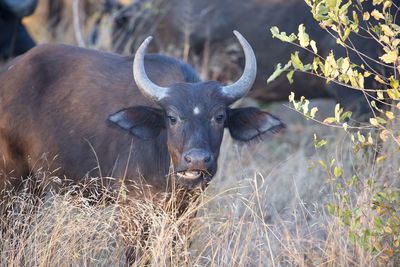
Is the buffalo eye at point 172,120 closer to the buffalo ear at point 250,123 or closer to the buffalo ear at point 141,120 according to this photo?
the buffalo ear at point 141,120

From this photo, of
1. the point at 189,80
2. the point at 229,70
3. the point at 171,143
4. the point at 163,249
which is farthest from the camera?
the point at 229,70

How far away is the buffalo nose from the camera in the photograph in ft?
17.3

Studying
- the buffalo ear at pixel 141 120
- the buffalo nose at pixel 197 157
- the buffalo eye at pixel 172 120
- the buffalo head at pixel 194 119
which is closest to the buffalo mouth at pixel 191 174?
the buffalo head at pixel 194 119

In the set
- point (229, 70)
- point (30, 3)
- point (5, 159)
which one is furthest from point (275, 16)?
point (5, 159)

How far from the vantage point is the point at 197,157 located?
17.3 ft

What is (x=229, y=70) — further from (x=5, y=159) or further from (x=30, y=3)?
(x=5, y=159)

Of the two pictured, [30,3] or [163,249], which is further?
[30,3]

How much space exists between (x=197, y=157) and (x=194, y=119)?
1.08 ft

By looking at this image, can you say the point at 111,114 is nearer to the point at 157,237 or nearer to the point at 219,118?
the point at 219,118

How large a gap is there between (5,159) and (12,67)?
687 millimetres

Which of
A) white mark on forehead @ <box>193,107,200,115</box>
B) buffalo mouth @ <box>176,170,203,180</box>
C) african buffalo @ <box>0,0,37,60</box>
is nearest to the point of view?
buffalo mouth @ <box>176,170,203,180</box>

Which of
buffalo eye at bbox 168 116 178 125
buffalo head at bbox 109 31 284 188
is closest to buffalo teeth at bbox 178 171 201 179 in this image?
buffalo head at bbox 109 31 284 188

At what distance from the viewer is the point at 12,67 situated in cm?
634

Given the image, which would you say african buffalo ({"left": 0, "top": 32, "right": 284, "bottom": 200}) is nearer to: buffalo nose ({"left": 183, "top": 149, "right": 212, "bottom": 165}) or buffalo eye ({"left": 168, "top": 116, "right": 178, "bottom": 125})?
buffalo eye ({"left": 168, "top": 116, "right": 178, "bottom": 125})
